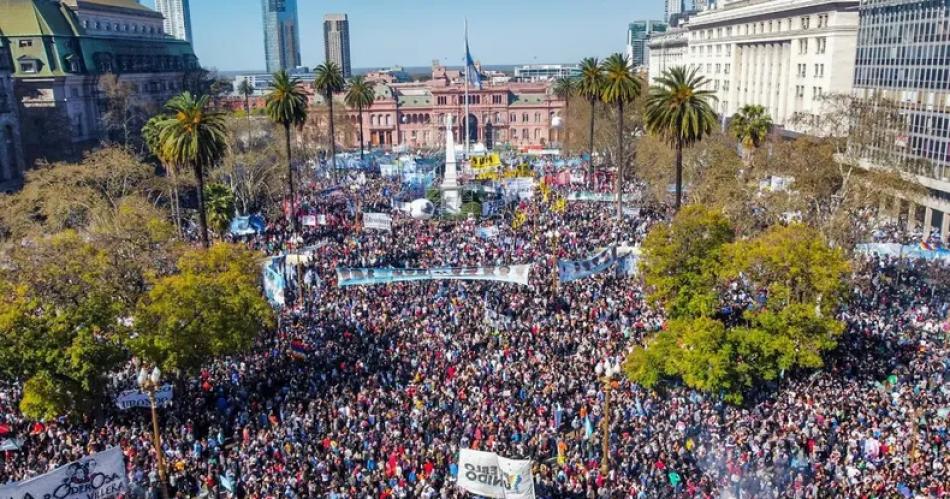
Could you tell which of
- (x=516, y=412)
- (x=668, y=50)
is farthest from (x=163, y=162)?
(x=668, y=50)

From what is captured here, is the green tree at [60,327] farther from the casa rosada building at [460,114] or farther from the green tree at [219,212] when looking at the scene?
the casa rosada building at [460,114]

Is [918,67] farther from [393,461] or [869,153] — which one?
[393,461]

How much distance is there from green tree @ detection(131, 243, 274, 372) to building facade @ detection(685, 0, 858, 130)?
47181 mm

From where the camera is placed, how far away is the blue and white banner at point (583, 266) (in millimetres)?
41406

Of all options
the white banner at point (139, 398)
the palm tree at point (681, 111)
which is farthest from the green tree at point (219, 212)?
the palm tree at point (681, 111)

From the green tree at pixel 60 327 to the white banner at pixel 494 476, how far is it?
551 inches

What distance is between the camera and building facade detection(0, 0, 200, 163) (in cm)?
8069

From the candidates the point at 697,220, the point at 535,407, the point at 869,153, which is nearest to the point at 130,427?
the point at 535,407

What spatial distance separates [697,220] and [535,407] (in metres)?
11.5

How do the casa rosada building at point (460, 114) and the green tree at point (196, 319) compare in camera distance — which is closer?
the green tree at point (196, 319)

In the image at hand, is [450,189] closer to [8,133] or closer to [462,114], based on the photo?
[8,133]

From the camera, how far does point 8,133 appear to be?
74.1 meters

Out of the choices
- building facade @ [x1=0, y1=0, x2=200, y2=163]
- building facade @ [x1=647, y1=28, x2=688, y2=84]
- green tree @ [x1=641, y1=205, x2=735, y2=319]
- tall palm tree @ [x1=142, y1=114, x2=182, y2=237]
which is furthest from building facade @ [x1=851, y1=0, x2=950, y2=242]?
building facade @ [x1=0, y1=0, x2=200, y2=163]

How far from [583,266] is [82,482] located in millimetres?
26148
